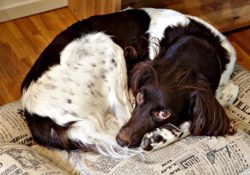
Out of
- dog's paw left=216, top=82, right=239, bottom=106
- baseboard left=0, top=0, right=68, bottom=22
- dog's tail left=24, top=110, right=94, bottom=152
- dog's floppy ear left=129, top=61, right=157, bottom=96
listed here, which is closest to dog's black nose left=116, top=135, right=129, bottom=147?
dog's tail left=24, top=110, right=94, bottom=152

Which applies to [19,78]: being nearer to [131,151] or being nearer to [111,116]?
[111,116]

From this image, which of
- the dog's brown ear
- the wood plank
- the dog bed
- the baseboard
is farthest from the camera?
the baseboard

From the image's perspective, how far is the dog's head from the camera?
1.71m

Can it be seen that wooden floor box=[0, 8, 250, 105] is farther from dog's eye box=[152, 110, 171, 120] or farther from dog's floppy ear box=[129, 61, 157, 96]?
dog's eye box=[152, 110, 171, 120]

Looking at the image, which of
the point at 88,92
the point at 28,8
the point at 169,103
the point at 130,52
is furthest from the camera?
the point at 28,8

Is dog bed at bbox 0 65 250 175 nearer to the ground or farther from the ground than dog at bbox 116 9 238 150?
nearer to the ground

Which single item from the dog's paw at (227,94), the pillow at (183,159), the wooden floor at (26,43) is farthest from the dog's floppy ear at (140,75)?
the wooden floor at (26,43)

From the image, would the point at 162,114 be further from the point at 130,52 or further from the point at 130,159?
the point at 130,52

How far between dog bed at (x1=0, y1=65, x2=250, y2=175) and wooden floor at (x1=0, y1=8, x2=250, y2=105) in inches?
21.0

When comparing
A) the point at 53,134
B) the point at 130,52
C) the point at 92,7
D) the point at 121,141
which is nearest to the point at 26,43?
the point at 92,7

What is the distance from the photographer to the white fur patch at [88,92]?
69.4 inches

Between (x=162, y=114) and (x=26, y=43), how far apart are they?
1.23 metres

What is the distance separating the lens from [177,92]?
172 cm

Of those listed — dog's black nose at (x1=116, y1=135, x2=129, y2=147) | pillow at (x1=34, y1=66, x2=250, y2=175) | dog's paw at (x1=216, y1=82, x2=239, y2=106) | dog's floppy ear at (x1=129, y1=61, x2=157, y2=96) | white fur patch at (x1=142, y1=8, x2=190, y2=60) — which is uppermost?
white fur patch at (x1=142, y1=8, x2=190, y2=60)
